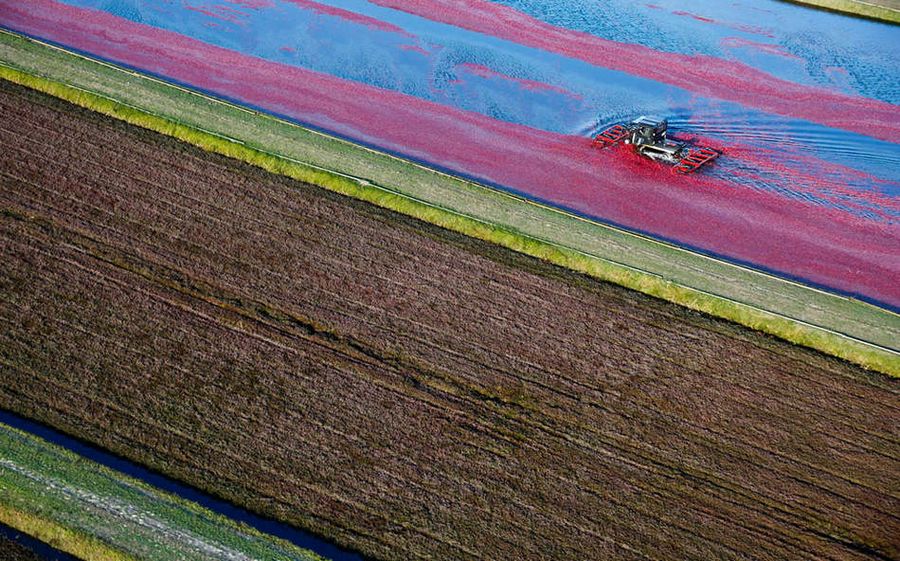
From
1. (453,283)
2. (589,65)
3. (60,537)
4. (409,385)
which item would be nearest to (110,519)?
(60,537)

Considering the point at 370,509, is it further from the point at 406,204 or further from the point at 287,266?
the point at 406,204

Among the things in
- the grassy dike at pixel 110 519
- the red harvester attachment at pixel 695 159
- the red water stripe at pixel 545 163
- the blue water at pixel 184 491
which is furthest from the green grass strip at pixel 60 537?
the red harvester attachment at pixel 695 159

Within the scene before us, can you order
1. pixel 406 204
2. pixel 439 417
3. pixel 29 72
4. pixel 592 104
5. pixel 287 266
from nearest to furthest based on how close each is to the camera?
pixel 439 417
pixel 287 266
pixel 406 204
pixel 29 72
pixel 592 104

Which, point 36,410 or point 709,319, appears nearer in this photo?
point 36,410

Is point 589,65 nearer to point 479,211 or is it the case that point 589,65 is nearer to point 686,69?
point 686,69

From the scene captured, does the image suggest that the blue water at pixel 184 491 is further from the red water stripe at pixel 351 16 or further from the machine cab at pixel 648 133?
the red water stripe at pixel 351 16

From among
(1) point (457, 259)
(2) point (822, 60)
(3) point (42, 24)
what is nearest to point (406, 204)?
(1) point (457, 259)

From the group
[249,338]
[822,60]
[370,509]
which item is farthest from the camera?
[822,60]

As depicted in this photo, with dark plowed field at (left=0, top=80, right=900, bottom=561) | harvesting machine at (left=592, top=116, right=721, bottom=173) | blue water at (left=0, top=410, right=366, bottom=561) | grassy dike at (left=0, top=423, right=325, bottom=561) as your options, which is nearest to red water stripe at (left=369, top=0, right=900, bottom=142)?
harvesting machine at (left=592, top=116, right=721, bottom=173)

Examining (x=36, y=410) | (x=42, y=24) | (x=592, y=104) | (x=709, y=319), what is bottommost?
(x=36, y=410)
